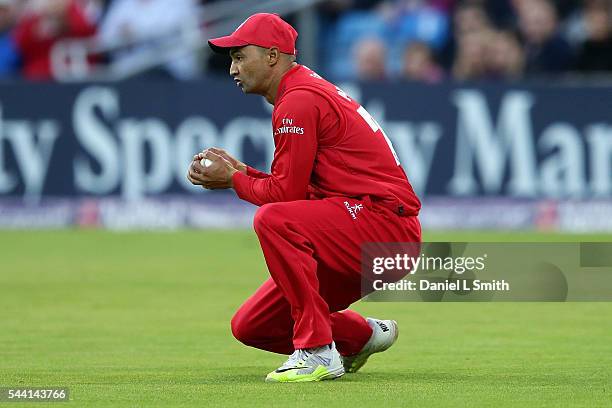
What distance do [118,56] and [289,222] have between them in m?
13.9

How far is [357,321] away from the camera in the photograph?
8.26m

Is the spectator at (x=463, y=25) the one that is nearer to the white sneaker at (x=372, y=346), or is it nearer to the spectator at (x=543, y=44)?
the spectator at (x=543, y=44)

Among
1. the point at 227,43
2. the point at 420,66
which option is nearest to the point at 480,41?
the point at 420,66

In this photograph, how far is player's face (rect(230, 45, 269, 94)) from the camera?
7863 millimetres

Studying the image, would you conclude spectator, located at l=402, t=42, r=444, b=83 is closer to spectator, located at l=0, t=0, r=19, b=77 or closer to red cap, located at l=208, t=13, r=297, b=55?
spectator, located at l=0, t=0, r=19, b=77

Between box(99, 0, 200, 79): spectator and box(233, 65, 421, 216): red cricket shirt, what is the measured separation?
516 inches

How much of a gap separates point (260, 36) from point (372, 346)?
1892 millimetres

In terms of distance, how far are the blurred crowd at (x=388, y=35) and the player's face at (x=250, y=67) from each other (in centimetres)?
1092

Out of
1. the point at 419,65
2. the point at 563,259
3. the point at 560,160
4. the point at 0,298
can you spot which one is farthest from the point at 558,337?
the point at 419,65

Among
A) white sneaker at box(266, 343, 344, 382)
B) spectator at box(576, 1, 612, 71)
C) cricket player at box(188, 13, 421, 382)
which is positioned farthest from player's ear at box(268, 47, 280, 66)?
A: spectator at box(576, 1, 612, 71)

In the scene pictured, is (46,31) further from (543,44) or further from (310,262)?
(310,262)

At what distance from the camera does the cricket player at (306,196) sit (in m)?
7.56

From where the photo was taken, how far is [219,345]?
955 cm

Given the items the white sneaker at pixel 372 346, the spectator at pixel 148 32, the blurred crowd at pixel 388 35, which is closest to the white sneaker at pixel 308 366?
the white sneaker at pixel 372 346
